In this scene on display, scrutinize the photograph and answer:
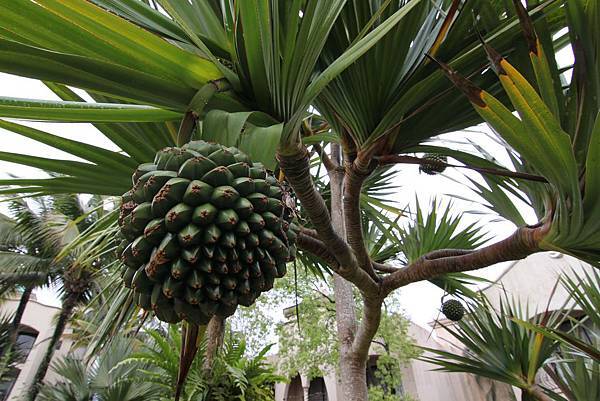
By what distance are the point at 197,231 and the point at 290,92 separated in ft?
1.09

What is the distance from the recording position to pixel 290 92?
2.19 feet

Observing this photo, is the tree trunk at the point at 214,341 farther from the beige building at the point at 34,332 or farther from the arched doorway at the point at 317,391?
the beige building at the point at 34,332

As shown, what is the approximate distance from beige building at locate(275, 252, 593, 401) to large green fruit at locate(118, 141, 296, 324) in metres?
5.94

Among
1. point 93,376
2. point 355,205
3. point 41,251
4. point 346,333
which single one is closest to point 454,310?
point 346,333

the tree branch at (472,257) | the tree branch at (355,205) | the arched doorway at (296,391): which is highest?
the tree branch at (355,205)

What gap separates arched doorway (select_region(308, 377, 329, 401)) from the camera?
347 inches

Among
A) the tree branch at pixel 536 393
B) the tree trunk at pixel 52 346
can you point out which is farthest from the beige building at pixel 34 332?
the tree branch at pixel 536 393

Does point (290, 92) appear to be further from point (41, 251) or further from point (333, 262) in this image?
point (41, 251)

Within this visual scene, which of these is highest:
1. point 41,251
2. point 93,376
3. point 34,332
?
point 41,251

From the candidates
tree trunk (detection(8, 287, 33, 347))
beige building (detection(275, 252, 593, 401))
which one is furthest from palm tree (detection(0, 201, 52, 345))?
beige building (detection(275, 252, 593, 401))

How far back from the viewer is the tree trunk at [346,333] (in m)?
1.65

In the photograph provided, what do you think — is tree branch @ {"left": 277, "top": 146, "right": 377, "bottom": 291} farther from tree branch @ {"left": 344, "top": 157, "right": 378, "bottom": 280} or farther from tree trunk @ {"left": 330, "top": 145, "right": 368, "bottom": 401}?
tree trunk @ {"left": 330, "top": 145, "right": 368, "bottom": 401}

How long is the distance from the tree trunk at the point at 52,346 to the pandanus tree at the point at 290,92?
5319 millimetres

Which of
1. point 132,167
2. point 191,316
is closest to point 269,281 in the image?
point 191,316
